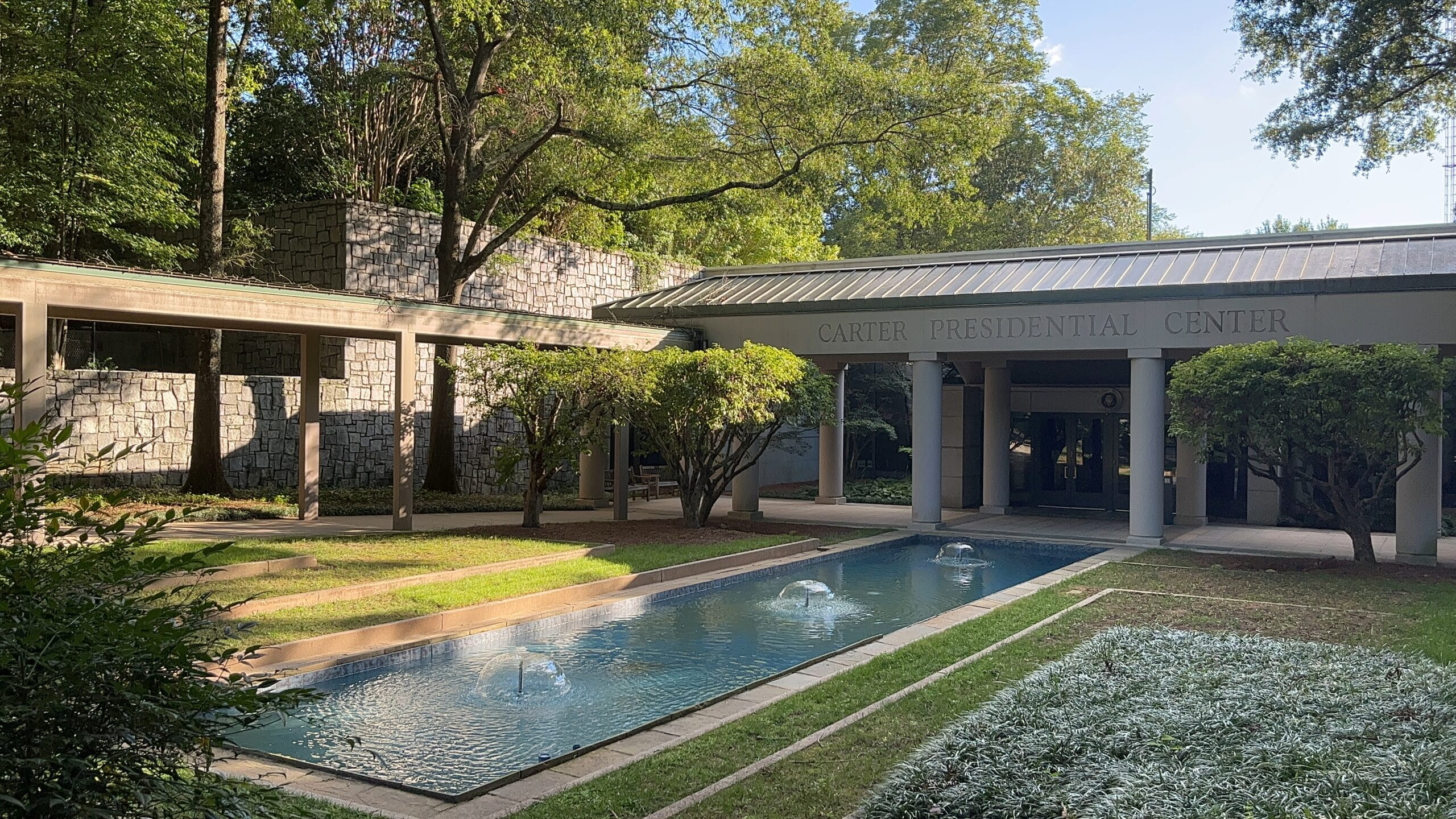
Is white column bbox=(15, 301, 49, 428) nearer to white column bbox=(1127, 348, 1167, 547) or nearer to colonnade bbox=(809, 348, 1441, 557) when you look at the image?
colonnade bbox=(809, 348, 1441, 557)

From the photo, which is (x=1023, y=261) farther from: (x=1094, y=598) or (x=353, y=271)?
(x=353, y=271)

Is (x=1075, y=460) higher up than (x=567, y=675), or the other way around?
(x=1075, y=460)

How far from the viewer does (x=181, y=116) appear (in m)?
22.2

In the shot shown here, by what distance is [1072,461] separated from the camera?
84.4ft

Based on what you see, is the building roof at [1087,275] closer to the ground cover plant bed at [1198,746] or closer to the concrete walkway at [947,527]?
the concrete walkway at [947,527]

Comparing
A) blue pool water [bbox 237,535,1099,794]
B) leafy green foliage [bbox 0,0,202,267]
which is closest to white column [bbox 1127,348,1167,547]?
blue pool water [bbox 237,535,1099,794]

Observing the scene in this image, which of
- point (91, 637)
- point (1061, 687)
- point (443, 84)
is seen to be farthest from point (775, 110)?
point (91, 637)

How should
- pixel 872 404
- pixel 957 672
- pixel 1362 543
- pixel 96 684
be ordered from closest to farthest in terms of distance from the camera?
pixel 96 684, pixel 957 672, pixel 1362 543, pixel 872 404

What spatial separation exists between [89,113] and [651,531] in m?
12.0

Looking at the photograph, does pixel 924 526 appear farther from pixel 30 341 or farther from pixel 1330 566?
pixel 30 341

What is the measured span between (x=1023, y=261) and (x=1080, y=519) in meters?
5.92

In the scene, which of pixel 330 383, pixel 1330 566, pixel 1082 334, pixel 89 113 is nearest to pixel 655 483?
pixel 330 383

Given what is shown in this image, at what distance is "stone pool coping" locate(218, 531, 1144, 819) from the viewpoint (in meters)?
5.91

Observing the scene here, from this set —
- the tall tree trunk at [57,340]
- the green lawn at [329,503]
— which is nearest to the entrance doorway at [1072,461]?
the green lawn at [329,503]
